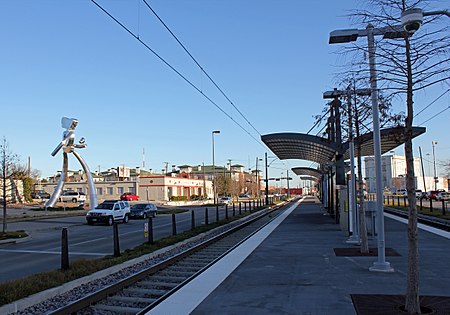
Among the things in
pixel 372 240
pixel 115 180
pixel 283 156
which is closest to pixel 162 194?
pixel 115 180

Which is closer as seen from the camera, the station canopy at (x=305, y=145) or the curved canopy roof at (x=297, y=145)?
the station canopy at (x=305, y=145)

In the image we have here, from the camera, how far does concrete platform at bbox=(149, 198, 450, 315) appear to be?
23.1 feet

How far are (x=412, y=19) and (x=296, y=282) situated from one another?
17.4 feet

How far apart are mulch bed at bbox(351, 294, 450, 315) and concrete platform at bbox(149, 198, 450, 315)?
174 mm

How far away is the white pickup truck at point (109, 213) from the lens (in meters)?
29.7

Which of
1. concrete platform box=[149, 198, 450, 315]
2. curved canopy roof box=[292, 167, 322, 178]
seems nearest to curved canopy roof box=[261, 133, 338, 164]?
concrete platform box=[149, 198, 450, 315]

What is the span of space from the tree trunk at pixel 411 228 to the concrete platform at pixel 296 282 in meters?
0.87

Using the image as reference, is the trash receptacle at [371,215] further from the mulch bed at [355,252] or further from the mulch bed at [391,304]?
the mulch bed at [391,304]

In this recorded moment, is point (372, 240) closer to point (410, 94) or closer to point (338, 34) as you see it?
point (338, 34)

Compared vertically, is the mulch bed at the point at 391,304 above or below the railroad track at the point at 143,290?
above

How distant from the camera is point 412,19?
637 cm

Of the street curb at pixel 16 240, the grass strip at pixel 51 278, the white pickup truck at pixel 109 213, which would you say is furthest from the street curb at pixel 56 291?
the white pickup truck at pixel 109 213

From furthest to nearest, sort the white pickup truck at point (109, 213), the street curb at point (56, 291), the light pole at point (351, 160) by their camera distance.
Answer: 1. the white pickup truck at point (109, 213)
2. the light pole at point (351, 160)
3. the street curb at point (56, 291)

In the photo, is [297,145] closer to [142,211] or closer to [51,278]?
[142,211]
